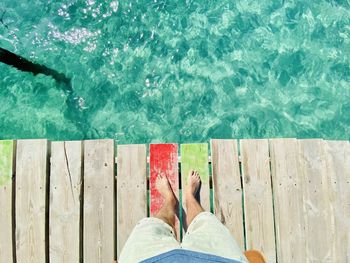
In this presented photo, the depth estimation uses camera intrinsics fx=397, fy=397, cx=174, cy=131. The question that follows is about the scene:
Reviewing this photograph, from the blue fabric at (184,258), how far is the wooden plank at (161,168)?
119cm

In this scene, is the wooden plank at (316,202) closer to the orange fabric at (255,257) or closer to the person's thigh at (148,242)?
the orange fabric at (255,257)

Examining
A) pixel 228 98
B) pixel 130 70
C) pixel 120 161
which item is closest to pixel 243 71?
pixel 228 98

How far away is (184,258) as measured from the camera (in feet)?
7.38

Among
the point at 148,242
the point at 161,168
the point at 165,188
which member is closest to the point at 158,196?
the point at 165,188

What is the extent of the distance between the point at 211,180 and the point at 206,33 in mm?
2181

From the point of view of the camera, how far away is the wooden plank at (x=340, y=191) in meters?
3.44

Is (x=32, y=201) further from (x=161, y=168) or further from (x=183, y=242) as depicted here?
(x=183, y=242)

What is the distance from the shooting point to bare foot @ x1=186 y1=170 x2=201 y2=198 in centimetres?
346

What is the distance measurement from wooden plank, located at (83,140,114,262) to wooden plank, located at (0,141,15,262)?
64cm

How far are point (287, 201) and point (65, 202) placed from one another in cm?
195

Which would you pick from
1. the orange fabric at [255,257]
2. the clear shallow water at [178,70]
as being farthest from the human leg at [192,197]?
the clear shallow water at [178,70]

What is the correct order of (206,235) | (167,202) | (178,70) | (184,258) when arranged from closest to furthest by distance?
(184,258)
(206,235)
(167,202)
(178,70)

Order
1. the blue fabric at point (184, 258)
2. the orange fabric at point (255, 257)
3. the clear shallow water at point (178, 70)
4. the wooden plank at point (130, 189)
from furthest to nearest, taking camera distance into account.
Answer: the clear shallow water at point (178, 70) → the wooden plank at point (130, 189) → the orange fabric at point (255, 257) → the blue fabric at point (184, 258)

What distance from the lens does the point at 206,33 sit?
16.4 ft
